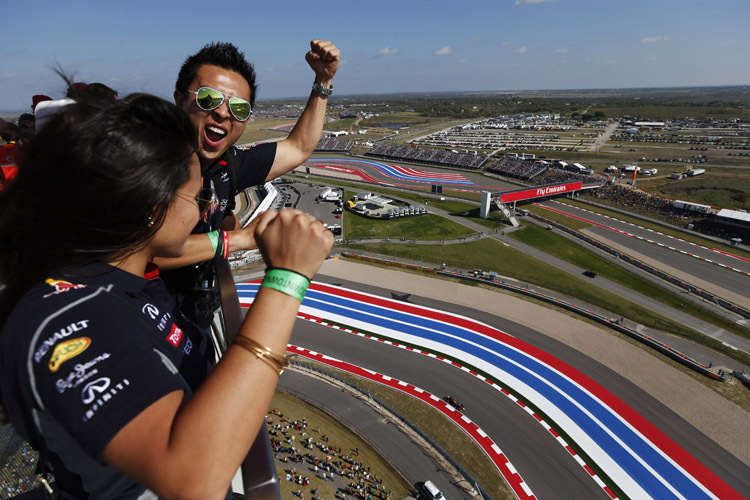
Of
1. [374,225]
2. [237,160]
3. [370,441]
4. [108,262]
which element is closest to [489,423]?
[370,441]

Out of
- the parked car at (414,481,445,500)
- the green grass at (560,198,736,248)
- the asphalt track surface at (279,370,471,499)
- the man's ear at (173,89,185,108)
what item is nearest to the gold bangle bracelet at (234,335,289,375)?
the man's ear at (173,89,185,108)

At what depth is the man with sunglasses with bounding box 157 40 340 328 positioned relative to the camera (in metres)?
3.63

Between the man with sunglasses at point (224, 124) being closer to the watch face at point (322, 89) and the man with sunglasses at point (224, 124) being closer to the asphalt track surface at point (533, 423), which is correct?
the watch face at point (322, 89)

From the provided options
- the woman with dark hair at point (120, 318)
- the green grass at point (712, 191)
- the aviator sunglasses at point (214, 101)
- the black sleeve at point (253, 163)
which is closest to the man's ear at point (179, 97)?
the aviator sunglasses at point (214, 101)

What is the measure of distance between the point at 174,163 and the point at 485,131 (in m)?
142

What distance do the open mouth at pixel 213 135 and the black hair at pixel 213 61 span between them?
570mm

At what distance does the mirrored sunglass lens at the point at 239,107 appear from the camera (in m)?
4.10

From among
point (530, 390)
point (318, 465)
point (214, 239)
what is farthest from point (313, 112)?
point (530, 390)

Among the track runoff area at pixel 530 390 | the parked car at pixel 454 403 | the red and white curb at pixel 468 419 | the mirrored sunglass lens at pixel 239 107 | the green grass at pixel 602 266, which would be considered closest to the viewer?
the mirrored sunglass lens at pixel 239 107

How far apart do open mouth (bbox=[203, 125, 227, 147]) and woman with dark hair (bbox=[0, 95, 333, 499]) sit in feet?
6.70

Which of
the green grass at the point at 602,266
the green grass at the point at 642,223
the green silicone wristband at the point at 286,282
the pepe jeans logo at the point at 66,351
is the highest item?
the green silicone wristband at the point at 286,282

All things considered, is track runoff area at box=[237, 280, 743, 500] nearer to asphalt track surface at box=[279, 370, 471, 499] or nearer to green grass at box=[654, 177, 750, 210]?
asphalt track surface at box=[279, 370, 471, 499]

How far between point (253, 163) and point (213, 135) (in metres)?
1.10

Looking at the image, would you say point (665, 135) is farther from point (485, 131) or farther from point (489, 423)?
point (489, 423)
